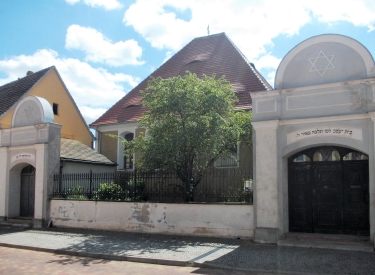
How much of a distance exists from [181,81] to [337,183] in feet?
19.8

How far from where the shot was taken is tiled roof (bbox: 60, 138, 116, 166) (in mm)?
20047

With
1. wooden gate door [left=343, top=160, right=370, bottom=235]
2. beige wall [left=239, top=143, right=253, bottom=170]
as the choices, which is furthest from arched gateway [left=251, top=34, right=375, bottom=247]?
beige wall [left=239, top=143, right=253, bottom=170]

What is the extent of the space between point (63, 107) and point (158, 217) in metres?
15.5

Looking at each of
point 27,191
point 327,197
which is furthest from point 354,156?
point 27,191

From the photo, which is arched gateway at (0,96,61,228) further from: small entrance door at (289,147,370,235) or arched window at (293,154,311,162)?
arched window at (293,154,311,162)

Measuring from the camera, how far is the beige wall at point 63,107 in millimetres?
25656

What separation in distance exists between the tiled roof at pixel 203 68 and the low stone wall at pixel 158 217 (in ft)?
25.4

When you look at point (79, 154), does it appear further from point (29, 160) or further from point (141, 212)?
point (141, 212)

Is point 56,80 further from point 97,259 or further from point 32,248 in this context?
point 97,259

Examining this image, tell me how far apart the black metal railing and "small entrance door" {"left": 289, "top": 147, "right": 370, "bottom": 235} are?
1.53 m

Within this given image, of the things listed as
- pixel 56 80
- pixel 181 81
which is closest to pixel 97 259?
pixel 181 81

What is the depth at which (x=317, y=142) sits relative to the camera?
38.2 ft

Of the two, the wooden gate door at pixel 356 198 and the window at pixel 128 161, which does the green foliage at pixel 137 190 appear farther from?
the window at pixel 128 161

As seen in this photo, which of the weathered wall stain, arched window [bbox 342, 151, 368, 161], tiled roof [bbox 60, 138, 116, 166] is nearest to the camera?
→ arched window [bbox 342, 151, 368, 161]
